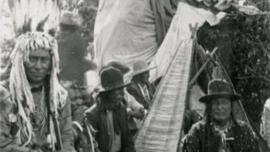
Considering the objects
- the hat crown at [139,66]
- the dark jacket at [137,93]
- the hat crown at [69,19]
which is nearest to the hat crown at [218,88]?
the dark jacket at [137,93]

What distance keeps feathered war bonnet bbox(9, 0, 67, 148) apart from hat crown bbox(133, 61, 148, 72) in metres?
3.62

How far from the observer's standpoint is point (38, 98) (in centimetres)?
679

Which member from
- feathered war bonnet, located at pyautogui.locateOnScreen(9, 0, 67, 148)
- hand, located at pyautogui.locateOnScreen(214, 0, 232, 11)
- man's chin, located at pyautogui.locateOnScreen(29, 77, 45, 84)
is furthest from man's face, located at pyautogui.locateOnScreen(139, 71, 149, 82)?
man's chin, located at pyautogui.locateOnScreen(29, 77, 45, 84)

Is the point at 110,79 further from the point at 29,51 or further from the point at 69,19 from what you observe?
the point at 69,19

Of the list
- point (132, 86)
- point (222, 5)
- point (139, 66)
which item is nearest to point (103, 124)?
point (132, 86)

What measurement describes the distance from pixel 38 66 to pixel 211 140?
193 cm

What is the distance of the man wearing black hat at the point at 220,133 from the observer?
25.1ft

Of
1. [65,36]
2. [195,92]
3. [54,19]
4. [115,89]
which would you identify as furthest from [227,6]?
[54,19]

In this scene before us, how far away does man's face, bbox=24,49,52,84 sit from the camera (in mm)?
6746

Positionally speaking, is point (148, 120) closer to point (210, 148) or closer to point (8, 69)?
point (210, 148)

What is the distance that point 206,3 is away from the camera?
11.4 m

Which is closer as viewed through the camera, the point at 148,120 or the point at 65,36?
the point at 148,120

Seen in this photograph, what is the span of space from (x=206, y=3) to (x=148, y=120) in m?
2.39

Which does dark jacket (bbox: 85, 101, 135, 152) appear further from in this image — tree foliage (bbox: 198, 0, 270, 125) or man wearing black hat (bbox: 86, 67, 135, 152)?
tree foliage (bbox: 198, 0, 270, 125)
